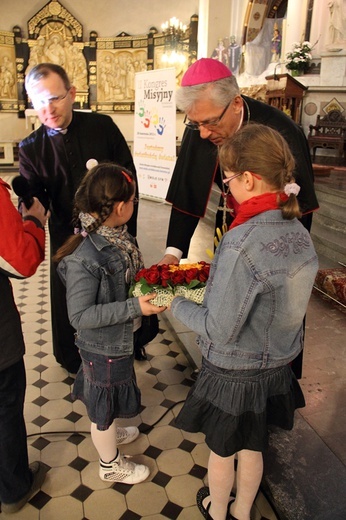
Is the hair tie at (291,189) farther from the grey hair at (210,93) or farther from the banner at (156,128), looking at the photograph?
the banner at (156,128)

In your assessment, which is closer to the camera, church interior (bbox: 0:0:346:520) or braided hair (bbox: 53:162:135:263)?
braided hair (bbox: 53:162:135:263)

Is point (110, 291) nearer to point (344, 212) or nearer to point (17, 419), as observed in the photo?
point (17, 419)

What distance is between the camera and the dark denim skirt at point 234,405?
1.52m

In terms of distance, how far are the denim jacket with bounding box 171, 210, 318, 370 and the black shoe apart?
112 cm

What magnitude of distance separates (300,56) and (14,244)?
9617 mm

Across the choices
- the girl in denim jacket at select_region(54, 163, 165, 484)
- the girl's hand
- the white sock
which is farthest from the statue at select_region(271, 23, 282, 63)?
the white sock

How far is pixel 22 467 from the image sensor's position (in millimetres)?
1861

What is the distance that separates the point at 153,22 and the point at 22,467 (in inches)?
648

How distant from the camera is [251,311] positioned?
1.38 metres

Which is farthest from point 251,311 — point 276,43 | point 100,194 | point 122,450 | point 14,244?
point 276,43

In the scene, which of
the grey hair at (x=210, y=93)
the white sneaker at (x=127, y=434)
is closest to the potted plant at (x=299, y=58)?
the grey hair at (x=210, y=93)

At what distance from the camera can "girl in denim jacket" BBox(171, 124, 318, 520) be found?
130cm

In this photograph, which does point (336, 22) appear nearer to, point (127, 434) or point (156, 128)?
point (156, 128)

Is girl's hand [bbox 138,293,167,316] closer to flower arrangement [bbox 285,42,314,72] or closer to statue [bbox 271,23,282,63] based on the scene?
flower arrangement [bbox 285,42,314,72]
